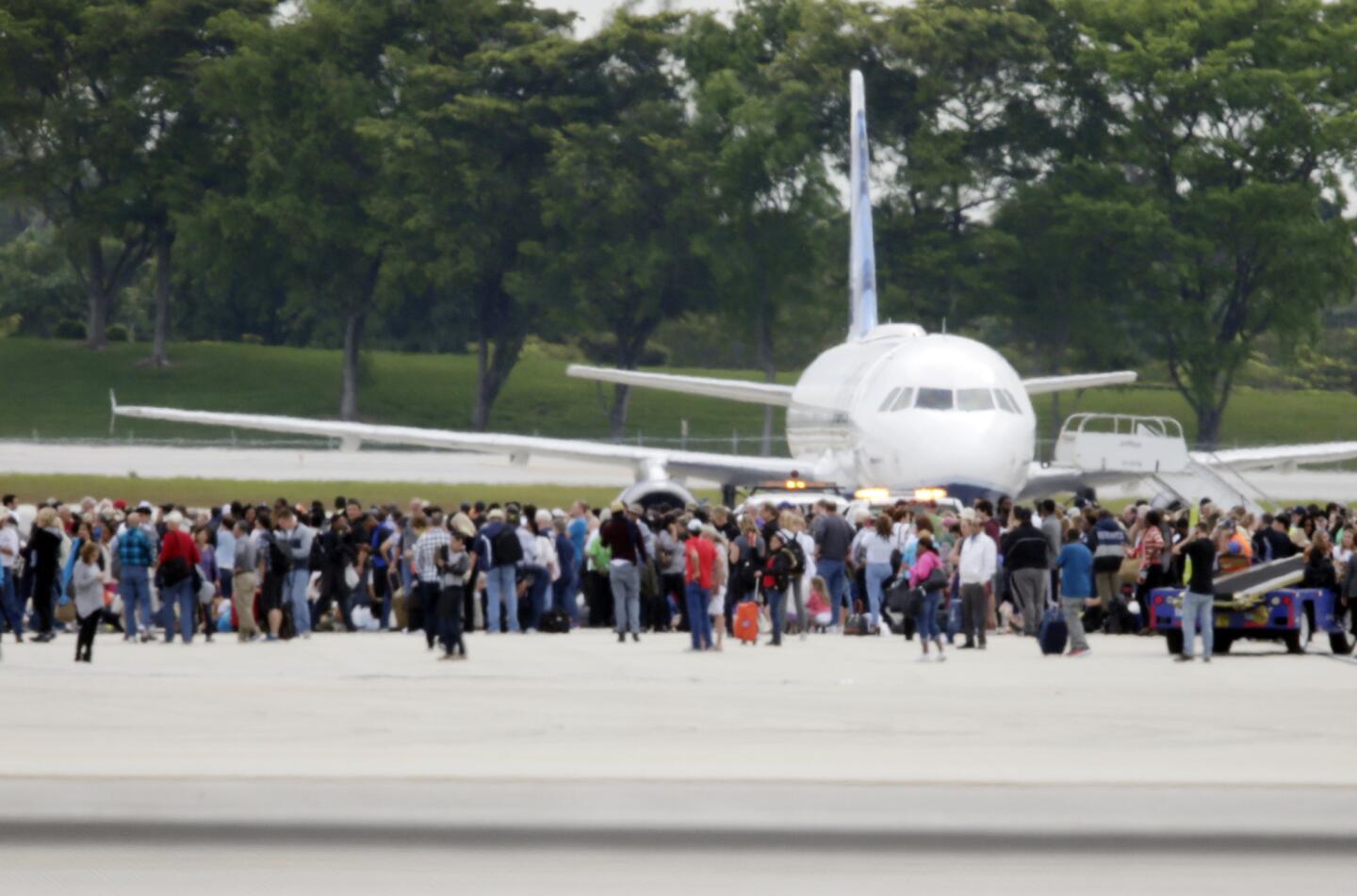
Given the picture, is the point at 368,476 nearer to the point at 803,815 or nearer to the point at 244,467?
the point at 244,467

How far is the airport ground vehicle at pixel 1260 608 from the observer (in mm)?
24016

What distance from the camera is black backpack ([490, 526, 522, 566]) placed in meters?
26.0

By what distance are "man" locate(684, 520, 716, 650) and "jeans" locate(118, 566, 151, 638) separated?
6.06 metres

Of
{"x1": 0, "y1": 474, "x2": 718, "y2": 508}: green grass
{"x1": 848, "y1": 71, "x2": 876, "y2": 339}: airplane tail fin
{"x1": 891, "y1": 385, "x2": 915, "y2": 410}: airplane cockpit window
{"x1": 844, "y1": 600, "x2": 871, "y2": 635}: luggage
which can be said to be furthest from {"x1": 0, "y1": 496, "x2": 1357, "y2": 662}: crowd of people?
{"x1": 0, "y1": 474, "x2": 718, "y2": 508}: green grass

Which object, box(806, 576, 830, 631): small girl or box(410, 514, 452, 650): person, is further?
box(806, 576, 830, 631): small girl

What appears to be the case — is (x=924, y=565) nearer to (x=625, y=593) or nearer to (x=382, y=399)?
(x=625, y=593)

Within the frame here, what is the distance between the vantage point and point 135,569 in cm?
2542

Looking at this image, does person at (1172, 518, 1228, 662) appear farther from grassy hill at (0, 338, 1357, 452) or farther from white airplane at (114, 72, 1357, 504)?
grassy hill at (0, 338, 1357, 452)

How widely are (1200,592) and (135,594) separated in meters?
11.7

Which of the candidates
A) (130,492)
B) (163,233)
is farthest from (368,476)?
(163,233)

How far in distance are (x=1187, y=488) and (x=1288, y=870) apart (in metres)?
27.4

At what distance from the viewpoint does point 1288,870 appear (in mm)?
10812

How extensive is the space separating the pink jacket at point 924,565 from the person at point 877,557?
294 centimetres

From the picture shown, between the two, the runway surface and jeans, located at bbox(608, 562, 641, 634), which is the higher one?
jeans, located at bbox(608, 562, 641, 634)
